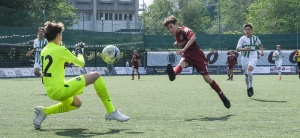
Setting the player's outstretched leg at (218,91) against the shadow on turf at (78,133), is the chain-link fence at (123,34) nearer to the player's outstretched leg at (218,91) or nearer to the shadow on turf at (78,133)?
the player's outstretched leg at (218,91)

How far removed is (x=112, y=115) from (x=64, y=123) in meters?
0.92

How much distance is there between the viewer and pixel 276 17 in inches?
2470

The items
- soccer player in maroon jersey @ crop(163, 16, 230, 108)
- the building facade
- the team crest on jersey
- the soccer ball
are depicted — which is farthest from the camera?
the building facade

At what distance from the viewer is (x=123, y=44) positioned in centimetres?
4488

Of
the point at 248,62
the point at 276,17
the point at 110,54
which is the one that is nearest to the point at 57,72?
the point at 110,54

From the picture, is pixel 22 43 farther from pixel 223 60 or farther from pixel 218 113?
pixel 218 113

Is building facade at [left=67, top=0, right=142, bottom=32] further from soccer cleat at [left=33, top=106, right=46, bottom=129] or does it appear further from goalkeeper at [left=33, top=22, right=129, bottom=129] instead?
goalkeeper at [left=33, top=22, right=129, bottom=129]

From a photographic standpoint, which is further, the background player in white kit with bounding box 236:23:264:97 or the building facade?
the building facade

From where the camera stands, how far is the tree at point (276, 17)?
59094 mm

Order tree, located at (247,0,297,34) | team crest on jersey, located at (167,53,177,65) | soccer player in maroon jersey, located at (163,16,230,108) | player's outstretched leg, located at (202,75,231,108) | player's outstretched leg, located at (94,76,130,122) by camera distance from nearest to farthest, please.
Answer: player's outstretched leg, located at (94,76,130,122) → player's outstretched leg, located at (202,75,231,108) → soccer player in maroon jersey, located at (163,16,230,108) → team crest on jersey, located at (167,53,177,65) → tree, located at (247,0,297,34)

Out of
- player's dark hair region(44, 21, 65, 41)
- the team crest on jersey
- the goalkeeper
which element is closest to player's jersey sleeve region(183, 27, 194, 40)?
the goalkeeper

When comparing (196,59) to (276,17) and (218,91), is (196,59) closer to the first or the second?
(218,91)

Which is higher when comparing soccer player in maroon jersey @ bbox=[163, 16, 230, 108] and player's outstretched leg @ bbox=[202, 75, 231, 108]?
soccer player in maroon jersey @ bbox=[163, 16, 230, 108]

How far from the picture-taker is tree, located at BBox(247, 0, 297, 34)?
59.1 m
